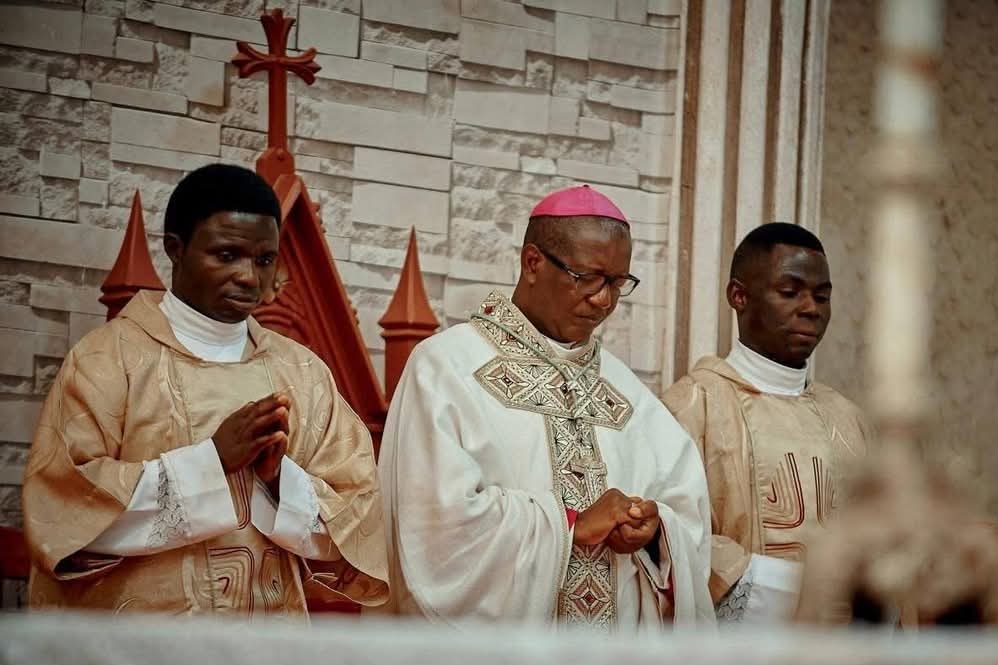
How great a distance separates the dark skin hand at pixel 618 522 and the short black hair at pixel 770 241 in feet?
4.03

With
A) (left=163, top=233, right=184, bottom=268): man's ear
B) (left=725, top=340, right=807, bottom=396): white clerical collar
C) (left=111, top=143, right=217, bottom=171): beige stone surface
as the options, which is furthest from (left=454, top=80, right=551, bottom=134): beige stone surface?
(left=163, top=233, right=184, bottom=268): man's ear

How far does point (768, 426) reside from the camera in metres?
4.66

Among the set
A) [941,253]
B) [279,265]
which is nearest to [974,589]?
[279,265]

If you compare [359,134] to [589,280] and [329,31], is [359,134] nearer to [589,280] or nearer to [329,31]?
[329,31]

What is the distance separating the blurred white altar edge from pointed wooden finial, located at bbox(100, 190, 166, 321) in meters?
3.33

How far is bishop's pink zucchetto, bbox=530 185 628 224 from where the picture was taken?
14.4 ft

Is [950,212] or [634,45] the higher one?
[634,45]

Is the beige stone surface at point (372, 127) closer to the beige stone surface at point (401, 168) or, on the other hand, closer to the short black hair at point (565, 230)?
the beige stone surface at point (401, 168)

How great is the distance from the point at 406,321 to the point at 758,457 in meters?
1.18

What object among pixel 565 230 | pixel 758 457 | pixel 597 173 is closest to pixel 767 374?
pixel 758 457

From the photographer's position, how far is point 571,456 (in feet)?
13.7

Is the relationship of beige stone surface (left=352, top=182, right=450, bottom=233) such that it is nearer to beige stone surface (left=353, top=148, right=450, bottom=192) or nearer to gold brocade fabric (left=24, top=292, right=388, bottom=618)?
beige stone surface (left=353, top=148, right=450, bottom=192)

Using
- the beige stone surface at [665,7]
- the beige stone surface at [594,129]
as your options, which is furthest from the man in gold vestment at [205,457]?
the beige stone surface at [665,7]

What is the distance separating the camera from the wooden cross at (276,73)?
15.1 ft
